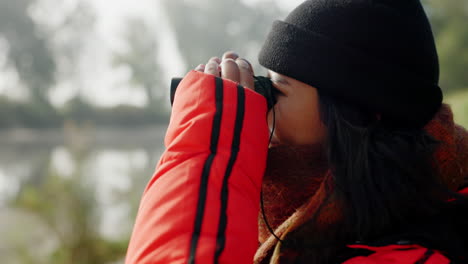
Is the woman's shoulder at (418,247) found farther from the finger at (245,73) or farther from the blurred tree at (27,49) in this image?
the blurred tree at (27,49)

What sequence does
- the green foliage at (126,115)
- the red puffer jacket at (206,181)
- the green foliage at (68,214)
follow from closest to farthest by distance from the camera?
1. the red puffer jacket at (206,181)
2. the green foliage at (68,214)
3. the green foliage at (126,115)

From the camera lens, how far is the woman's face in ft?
3.57

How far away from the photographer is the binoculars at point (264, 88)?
1080 mm

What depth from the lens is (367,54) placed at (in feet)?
3.50

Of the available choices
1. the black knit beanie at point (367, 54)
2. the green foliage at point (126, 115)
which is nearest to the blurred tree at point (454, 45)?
the green foliage at point (126, 115)

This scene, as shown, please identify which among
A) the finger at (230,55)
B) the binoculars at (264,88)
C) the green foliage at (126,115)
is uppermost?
the finger at (230,55)

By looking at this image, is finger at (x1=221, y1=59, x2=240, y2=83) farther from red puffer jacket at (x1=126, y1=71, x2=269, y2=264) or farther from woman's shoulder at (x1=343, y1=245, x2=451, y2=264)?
woman's shoulder at (x1=343, y1=245, x2=451, y2=264)

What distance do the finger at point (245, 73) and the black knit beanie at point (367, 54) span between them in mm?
84

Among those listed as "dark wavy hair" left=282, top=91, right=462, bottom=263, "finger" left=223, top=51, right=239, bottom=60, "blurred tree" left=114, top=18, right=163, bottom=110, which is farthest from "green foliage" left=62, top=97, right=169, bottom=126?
"dark wavy hair" left=282, top=91, right=462, bottom=263

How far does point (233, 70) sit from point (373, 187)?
46 centimetres

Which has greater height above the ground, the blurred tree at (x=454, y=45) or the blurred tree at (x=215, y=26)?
the blurred tree at (x=215, y=26)

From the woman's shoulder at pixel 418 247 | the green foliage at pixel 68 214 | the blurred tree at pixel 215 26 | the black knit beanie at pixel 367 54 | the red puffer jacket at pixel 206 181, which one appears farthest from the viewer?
the blurred tree at pixel 215 26

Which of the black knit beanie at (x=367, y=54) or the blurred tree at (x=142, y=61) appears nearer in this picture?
the black knit beanie at (x=367, y=54)

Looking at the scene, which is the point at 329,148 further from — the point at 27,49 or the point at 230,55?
the point at 27,49
